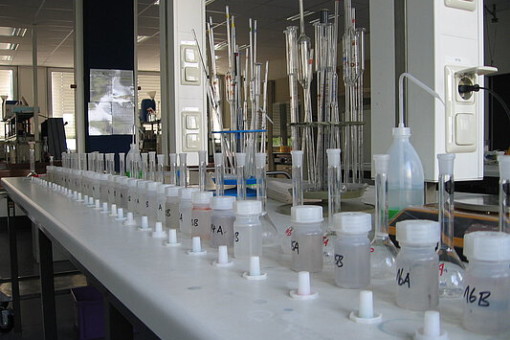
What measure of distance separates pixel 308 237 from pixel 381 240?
0.11 metres

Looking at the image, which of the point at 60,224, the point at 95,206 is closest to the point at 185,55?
the point at 95,206

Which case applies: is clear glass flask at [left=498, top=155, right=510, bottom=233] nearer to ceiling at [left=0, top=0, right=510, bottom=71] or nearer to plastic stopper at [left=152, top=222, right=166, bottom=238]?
plastic stopper at [left=152, top=222, right=166, bottom=238]

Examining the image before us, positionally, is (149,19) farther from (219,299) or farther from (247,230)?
(219,299)

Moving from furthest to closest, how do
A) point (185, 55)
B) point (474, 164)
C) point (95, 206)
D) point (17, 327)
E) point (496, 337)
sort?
point (185, 55) < point (17, 327) < point (95, 206) < point (474, 164) < point (496, 337)

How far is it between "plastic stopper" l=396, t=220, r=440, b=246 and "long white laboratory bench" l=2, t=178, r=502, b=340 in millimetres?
80

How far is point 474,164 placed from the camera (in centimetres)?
146

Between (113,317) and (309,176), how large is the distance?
0.73m

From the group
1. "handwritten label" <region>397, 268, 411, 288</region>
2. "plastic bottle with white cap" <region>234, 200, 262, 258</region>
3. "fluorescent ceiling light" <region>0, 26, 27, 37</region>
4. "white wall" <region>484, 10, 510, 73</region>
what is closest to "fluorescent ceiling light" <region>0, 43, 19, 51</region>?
"fluorescent ceiling light" <region>0, 26, 27, 37</region>

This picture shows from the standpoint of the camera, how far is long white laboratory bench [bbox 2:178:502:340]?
53 cm

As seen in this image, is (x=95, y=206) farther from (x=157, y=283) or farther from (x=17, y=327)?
(x=17, y=327)

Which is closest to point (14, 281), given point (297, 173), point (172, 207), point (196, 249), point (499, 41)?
point (172, 207)

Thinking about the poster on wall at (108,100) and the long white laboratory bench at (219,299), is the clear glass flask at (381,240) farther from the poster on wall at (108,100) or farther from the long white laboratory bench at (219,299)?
the poster on wall at (108,100)

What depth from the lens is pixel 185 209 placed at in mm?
1095

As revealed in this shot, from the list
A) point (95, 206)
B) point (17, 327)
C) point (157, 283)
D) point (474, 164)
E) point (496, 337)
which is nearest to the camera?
point (496, 337)
